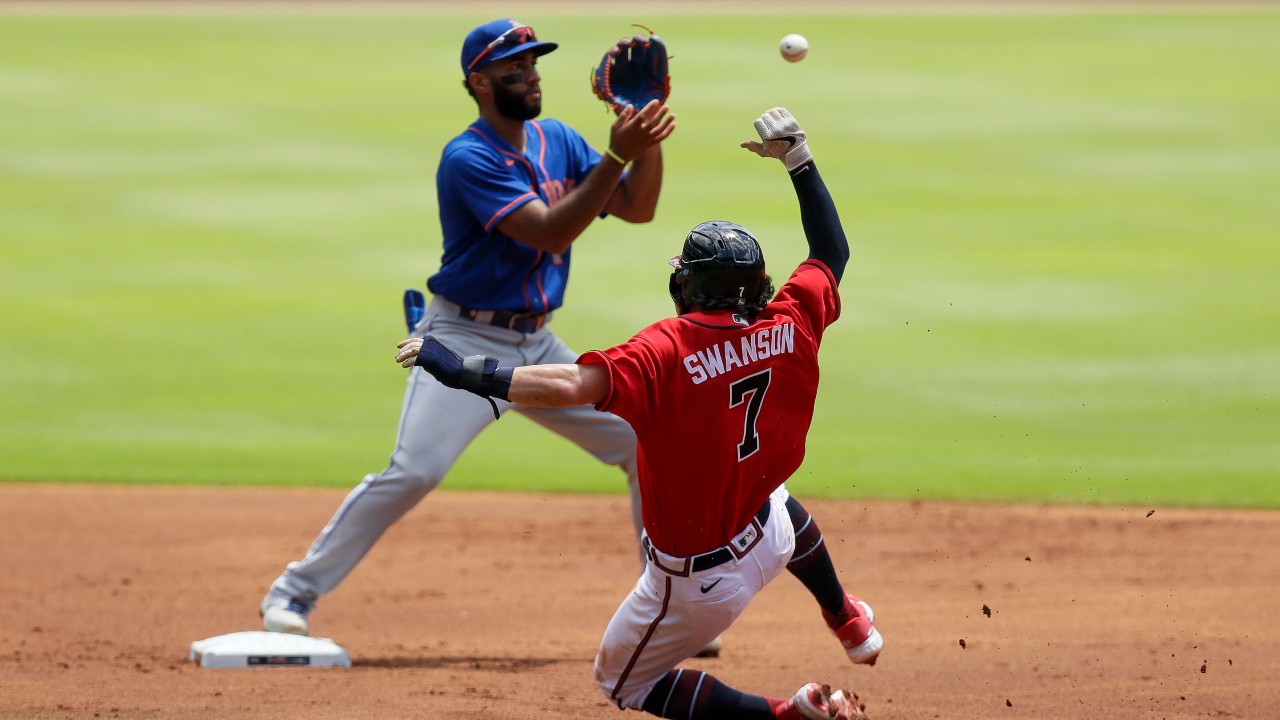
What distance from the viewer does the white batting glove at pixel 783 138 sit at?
4227mm

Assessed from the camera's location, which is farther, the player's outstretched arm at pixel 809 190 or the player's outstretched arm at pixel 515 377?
the player's outstretched arm at pixel 809 190

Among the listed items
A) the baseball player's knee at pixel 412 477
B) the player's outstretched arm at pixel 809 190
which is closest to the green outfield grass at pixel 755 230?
the baseball player's knee at pixel 412 477

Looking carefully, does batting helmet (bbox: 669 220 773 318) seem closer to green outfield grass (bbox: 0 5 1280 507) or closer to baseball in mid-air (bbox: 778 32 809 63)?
baseball in mid-air (bbox: 778 32 809 63)

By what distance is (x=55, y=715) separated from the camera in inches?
179

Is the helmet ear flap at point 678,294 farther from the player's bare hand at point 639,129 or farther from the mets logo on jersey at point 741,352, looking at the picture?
the player's bare hand at point 639,129

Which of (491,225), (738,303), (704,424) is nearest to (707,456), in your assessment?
(704,424)

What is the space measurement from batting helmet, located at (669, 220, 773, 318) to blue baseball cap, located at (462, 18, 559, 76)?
1816mm

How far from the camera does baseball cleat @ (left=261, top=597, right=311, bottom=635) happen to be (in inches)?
213

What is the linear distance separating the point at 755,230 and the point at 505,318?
910 cm

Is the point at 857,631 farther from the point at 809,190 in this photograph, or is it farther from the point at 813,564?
the point at 809,190

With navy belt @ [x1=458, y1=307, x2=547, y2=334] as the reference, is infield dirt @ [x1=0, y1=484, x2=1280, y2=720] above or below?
below

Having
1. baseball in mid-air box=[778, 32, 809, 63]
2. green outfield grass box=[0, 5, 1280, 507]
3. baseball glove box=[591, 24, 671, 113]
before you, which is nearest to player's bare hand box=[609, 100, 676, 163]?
baseball glove box=[591, 24, 671, 113]

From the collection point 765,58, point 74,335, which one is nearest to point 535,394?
point 74,335

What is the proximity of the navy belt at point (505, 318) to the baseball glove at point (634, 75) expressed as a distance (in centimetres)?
85
